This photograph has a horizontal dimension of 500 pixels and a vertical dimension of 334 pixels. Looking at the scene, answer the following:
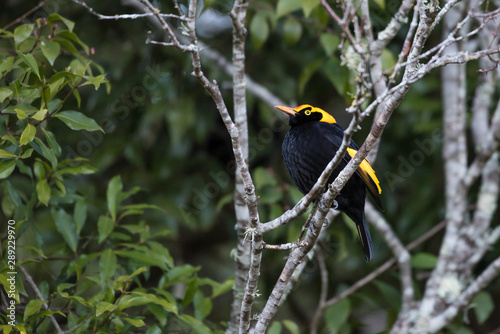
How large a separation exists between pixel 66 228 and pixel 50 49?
2.84 feet

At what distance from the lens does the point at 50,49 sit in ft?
9.06

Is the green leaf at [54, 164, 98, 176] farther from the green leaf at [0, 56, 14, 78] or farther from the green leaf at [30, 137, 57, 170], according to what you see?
the green leaf at [0, 56, 14, 78]

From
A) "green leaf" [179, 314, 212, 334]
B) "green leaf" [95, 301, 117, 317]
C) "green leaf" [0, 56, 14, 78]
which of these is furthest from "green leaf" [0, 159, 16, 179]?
"green leaf" [179, 314, 212, 334]

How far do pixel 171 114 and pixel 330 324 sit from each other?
1857 mm

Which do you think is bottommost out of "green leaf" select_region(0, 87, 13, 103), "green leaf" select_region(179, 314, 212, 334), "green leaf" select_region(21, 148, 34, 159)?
"green leaf" select_region(179, 314, 212, 334)

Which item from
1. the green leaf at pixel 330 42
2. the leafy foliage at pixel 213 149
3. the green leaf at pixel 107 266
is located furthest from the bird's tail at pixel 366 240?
the green leaf at pixel 107 266

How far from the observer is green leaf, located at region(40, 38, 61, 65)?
2.70 m

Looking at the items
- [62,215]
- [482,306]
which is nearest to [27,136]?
[62,215]

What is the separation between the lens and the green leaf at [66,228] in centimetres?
289

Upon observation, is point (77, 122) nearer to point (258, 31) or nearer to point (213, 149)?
point (258, 31)

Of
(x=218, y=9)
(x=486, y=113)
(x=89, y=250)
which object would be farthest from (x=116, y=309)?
(x=486, y=113)

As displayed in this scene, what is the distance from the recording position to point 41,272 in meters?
4.05

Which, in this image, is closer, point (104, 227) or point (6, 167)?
point (6, 167)

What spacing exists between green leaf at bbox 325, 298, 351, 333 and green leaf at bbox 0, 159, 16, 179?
2322 mm
